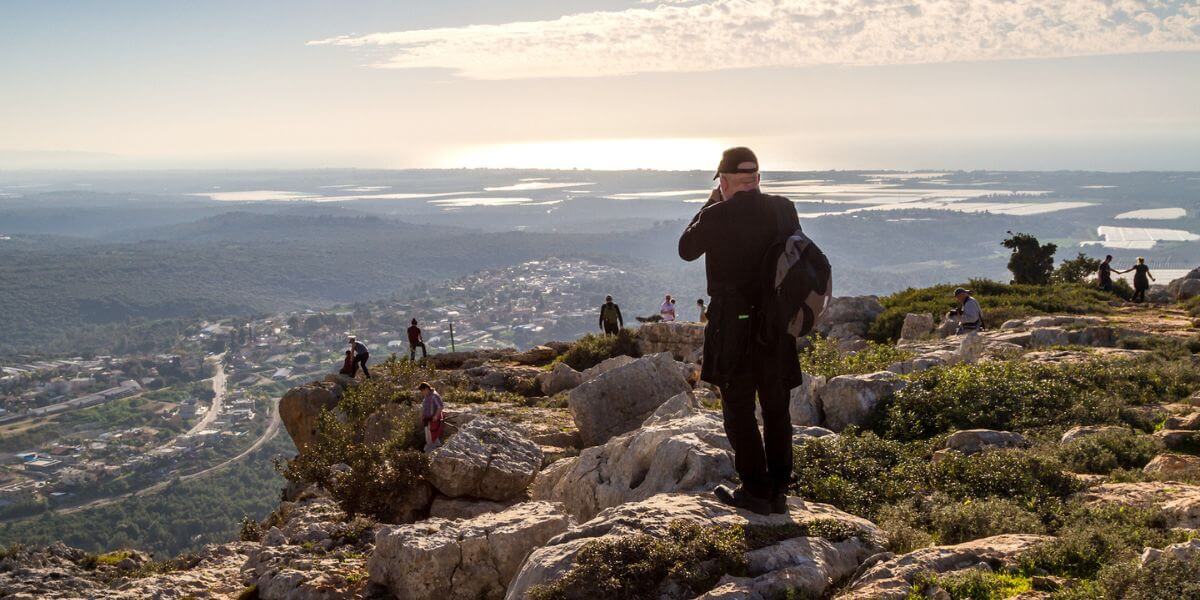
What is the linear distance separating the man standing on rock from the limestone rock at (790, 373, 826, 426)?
3934mm

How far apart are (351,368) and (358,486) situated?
1149 centimetres

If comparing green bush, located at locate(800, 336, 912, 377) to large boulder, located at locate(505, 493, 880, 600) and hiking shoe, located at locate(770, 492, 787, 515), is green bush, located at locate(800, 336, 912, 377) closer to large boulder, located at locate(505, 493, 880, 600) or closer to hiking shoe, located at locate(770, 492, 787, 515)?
hiking shoe, located at locate(770, 492, 787, 515)

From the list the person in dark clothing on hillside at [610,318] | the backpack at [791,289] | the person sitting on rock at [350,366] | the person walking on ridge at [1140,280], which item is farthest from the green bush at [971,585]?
the person walking on ridge at [1140,280]

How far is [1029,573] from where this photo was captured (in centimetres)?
388

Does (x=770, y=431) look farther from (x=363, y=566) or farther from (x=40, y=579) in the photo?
(x=40, y=579)

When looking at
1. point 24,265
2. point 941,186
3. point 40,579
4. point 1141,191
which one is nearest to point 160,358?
point 24,265

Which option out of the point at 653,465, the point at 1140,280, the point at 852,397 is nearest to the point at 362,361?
the point at 852,397

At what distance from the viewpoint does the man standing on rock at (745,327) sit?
14.7 feet

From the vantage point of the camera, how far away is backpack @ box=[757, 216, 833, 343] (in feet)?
14.3

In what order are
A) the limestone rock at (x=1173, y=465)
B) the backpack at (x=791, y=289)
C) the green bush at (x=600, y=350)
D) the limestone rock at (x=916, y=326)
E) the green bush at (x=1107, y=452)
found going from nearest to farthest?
1. the backpack at (x=791, y=289)
2. the limestone rock at (x=1173, y=465)
3. the green bush at (x=1107, y=452)
4. the limestone rock at (x=916, y=326)
5. the green bush at (x=600, y=350)

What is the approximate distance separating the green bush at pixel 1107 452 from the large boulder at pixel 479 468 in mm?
5480

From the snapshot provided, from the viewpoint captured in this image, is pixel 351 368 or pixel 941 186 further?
→ pixel 941 186

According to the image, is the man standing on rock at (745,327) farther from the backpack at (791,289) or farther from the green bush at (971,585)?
the green bush at (971,585)

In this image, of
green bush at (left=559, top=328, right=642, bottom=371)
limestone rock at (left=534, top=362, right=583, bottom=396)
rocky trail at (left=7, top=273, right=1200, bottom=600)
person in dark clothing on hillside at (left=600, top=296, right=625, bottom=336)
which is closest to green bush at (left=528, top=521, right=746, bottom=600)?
rocky trail at (left=7, top=273, right=1200, bottom=600)
